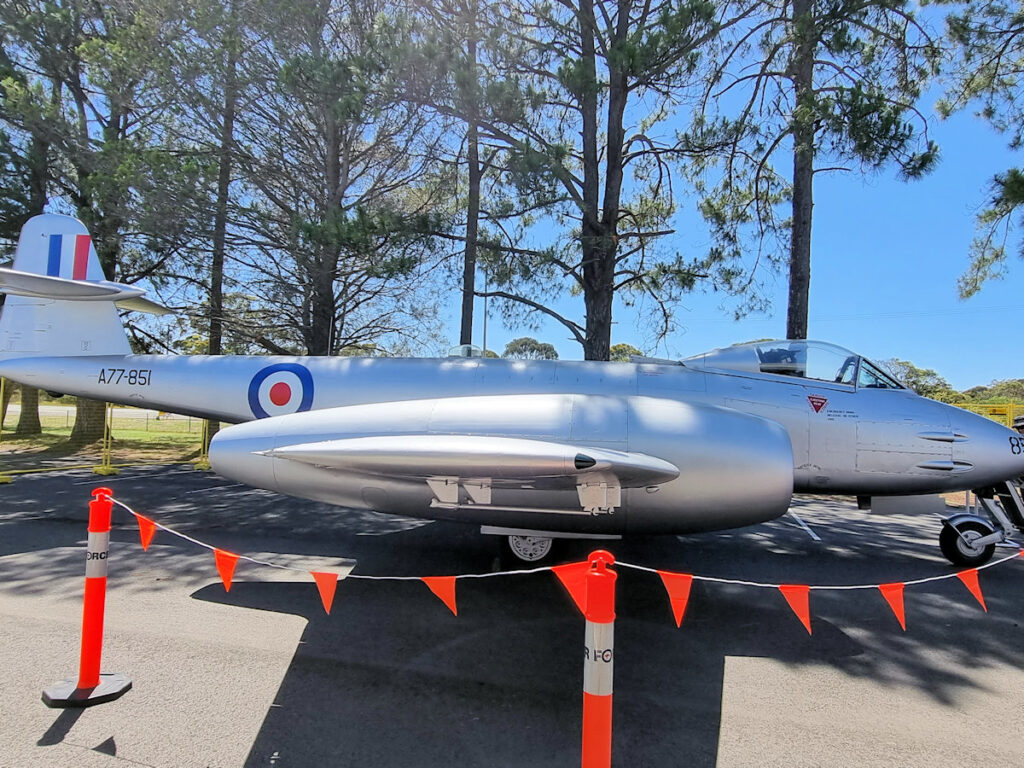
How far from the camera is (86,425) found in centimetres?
1620

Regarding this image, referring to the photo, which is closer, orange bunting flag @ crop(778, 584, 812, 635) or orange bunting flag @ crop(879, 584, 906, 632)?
orange bunting flag @ crop(778, 584, 812, 635)

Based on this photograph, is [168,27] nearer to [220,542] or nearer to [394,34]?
[394,34]

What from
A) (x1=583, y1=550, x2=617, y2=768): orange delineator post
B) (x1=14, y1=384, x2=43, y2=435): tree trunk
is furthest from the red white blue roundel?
(x1=14, y1=384, x2=43, y2=435): tree trunk

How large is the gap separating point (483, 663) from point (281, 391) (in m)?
4.00

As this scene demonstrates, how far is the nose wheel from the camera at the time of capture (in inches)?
216

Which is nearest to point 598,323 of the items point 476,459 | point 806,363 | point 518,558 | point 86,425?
point 806,363

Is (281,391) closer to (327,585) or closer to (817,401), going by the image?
(327,585)

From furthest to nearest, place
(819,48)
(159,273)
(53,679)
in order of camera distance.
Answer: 1. (159,273)
2. (819,48)
3. (53,679)

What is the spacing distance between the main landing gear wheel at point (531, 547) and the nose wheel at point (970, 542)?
4195mm

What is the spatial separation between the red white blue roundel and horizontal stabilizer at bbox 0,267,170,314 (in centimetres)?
238

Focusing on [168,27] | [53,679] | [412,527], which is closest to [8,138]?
[168,27]

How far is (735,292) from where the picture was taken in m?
11.5

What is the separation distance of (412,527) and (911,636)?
5.22 metres

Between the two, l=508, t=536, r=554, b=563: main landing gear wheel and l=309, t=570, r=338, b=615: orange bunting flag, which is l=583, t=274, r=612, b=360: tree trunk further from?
l=309, t=570, r=338, b=615: orange bunting flag
